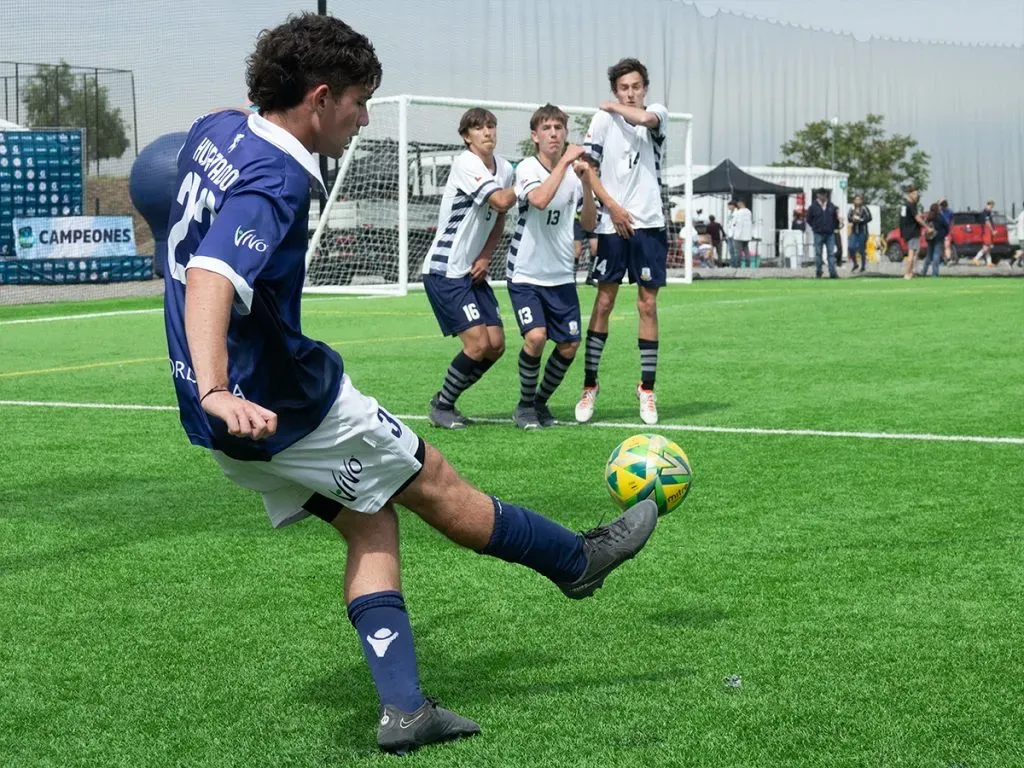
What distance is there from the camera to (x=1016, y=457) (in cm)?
752

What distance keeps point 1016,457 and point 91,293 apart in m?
21.7

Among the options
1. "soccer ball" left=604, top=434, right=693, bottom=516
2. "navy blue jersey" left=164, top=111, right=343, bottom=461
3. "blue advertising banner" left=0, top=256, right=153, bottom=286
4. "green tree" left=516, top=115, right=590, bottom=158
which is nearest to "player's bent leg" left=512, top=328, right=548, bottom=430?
"soccer ball" left=604, top=434, right=693, bottom=516

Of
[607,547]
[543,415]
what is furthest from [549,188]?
[607,547]

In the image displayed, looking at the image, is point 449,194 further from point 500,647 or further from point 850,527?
point 500,647

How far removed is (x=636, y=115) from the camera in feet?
30.9

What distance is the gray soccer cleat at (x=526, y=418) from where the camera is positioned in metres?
9.05

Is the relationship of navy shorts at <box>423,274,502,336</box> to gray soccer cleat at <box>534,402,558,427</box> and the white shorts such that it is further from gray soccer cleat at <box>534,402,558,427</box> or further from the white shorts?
the white shorts

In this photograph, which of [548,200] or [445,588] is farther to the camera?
[548,200]

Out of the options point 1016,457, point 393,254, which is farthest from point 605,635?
point 393,254

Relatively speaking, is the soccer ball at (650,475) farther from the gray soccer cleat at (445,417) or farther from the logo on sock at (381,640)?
the gray soccer cleat at (445,417)

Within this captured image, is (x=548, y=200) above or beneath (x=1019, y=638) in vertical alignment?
above

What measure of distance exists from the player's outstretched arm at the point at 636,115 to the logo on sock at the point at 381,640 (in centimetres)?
642

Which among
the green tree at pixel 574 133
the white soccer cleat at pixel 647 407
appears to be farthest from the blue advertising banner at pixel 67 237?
the white soccer cleat at pixel 647 407

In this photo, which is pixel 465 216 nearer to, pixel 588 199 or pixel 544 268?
pixel 544 268
